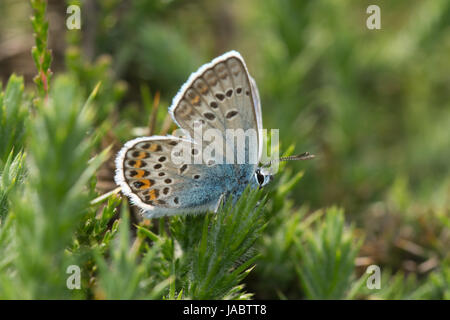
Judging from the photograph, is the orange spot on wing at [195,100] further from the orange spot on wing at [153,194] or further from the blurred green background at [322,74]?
the blurred green background at [322,74]

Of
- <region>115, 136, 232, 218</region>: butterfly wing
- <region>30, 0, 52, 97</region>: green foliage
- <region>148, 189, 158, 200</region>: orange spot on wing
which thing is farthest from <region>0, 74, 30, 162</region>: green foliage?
<region>148, 189, 158, 200</region>: orange spot on wing

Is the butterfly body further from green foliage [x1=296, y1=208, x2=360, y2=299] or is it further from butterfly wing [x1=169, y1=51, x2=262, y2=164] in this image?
green foliage [x1=296, y1=208, x2=360, y2=299]

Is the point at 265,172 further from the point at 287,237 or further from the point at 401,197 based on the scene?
the point at 401,197

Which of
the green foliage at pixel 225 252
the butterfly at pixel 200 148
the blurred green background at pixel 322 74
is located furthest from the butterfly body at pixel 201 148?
Result: the blurred green background at pixel 322 74

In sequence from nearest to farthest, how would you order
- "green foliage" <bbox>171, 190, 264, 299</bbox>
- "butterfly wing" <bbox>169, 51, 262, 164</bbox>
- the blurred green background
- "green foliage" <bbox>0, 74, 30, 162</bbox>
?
"green foliage" <bbox>171, 190, 264, 299</bbox> → "green foliage" <bbox>0, 74, 30, 162</bbox> → "butterfly wing" <bbox>169, 51, 262, 164</bbox> → the blurred green background

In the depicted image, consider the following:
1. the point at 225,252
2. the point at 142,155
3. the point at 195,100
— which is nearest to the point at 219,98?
the point at 195,100

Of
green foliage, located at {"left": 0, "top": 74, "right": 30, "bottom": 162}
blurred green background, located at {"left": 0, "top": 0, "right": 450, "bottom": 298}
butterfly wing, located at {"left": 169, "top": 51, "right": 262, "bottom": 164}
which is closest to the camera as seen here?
green foliage, located at {"left": 0, "top": 74, "right": 30, "bottom": 162}

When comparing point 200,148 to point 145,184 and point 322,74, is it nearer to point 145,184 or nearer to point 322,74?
point 145,184
